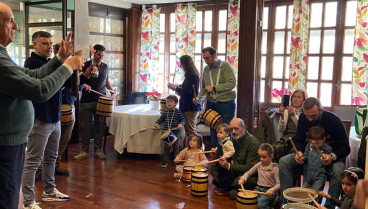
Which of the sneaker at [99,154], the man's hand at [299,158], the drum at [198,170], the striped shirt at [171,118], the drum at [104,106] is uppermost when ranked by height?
the drum at [104,106]

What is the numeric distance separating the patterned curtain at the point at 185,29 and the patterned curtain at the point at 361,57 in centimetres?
274

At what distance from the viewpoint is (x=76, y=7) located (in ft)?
10.5

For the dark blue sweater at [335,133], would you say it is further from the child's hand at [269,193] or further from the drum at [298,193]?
the child's hand at [269,193]

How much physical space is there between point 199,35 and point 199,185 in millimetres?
3916

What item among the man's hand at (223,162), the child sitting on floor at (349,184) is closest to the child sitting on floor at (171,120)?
the man's hand at (223,162)

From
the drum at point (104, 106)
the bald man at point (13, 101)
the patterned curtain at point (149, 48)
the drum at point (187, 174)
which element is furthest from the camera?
the patterned curtain at point (149, 48)

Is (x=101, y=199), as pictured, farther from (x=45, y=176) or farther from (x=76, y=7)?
(x=76, y=7)

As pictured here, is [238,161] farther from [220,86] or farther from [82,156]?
[82,156]

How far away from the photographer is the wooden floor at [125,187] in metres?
3.51

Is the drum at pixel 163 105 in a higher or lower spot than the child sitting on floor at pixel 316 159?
higher

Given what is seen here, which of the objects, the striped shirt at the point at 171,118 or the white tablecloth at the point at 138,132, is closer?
Result: the striped shirt at the point at 171,118

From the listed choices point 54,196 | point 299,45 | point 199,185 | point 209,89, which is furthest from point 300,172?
point 299,45

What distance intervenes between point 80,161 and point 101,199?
1.48 metres

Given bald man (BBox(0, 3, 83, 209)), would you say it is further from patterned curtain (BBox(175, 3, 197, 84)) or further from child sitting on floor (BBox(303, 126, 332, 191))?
patterned curtain (BBox(175, 3, 197, 84))
